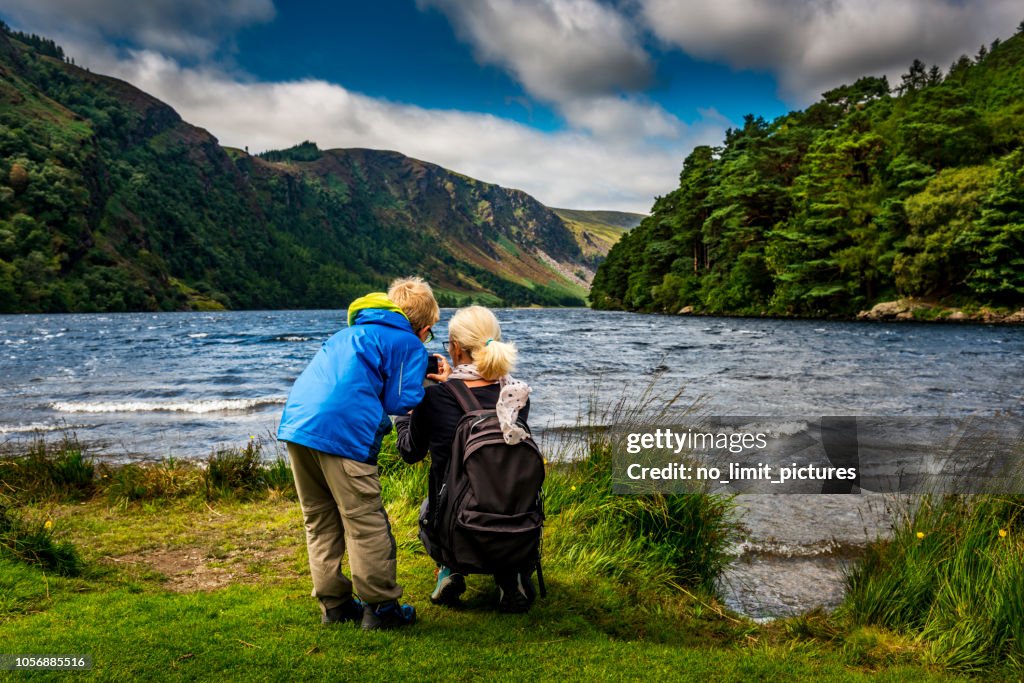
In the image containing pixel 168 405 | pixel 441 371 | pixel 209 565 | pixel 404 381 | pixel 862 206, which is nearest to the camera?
pixel 404 381

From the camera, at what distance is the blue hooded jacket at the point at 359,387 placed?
3279mm

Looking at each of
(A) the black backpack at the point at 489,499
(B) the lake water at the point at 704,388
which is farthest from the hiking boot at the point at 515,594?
(B) the lake water at the point at 704,388

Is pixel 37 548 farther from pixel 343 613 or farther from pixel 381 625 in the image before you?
pixel 381 625

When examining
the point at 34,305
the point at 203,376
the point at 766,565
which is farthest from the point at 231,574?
the point at 34,305

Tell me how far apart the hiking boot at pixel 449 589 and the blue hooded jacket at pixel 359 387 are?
38.7 inches

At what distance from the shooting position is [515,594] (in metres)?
3.81

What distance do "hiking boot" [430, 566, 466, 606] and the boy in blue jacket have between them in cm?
33

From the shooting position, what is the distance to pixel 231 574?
15.1 ft

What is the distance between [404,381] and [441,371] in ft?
1.14

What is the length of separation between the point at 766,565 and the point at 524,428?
3.39m

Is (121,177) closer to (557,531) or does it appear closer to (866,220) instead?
(866,220)

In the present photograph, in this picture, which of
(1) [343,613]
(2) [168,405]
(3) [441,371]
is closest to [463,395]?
(3) [441,371]

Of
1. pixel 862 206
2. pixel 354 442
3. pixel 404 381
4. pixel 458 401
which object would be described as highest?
pixel 862 206

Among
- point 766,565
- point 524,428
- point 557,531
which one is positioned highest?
point 524,428
